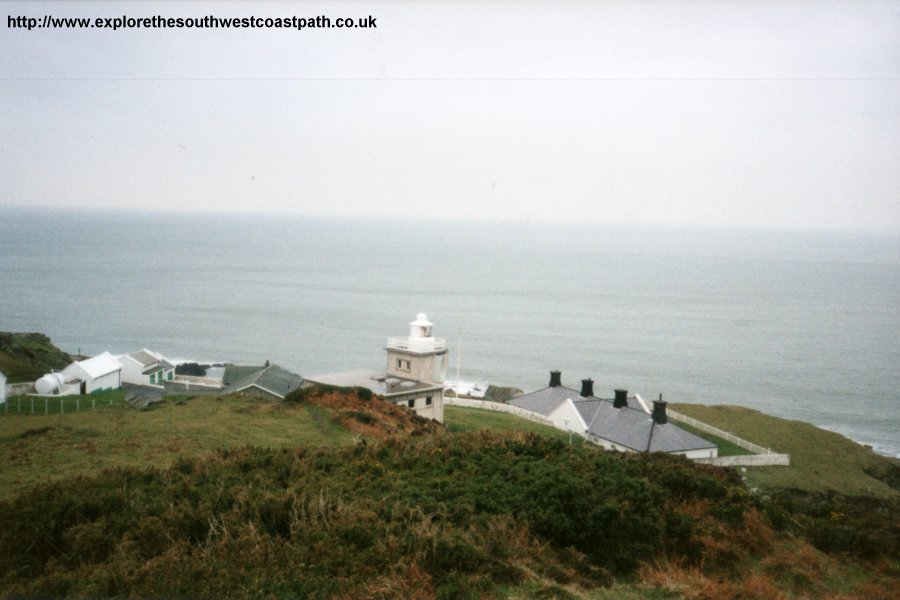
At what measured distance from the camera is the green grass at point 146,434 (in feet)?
36.5

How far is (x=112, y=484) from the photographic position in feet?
28.2

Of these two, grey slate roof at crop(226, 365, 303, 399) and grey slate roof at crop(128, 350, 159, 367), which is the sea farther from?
grey slate roof at crop(226, 365, 303, 399)

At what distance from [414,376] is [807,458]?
16.2m

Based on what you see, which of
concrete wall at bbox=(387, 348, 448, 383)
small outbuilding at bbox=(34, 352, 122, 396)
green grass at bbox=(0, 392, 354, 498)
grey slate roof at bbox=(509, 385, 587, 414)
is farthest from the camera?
grey slate roof at bbox=(509, 385, 587, 414)

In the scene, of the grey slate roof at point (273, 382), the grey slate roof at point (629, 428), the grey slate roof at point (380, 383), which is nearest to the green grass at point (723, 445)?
the grey slate roof at point (629, 428)

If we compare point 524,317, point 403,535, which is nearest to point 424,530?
point 403,535

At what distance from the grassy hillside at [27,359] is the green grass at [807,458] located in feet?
93.3

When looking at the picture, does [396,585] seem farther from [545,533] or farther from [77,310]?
[77,310]

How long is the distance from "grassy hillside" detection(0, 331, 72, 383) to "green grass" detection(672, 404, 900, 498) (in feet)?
93.3

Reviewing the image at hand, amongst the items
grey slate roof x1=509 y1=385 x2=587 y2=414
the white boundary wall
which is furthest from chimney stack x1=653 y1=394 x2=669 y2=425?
grey slate roof x1=509 y1=385 x2=587 y2=414

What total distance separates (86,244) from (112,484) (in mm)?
146036

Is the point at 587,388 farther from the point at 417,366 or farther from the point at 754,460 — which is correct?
the point at 417,366

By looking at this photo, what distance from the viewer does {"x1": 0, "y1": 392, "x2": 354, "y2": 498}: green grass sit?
11133 millimetres

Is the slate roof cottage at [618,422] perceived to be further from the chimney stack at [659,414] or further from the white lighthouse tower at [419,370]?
the white lighthouse tower at [419,370]
